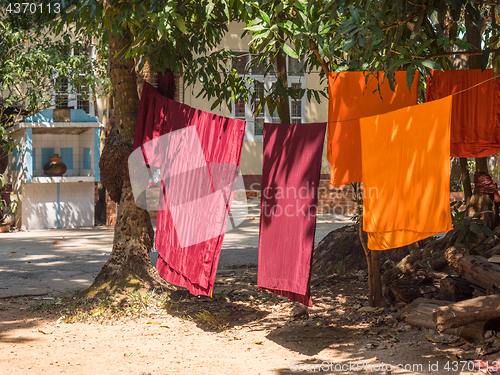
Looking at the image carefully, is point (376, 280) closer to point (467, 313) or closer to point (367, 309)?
point (367, 309)

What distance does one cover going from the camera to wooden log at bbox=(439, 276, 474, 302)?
14.7ft

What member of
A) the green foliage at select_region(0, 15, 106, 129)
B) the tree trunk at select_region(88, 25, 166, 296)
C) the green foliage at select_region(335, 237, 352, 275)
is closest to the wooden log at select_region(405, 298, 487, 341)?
the green foliage at select_region(335, 237, 352, 275)

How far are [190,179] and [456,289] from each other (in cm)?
260

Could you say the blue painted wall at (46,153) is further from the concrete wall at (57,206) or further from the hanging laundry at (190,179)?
the hanging laundry at (190,179)

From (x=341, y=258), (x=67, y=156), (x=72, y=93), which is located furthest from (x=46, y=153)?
(x=341, y=258)

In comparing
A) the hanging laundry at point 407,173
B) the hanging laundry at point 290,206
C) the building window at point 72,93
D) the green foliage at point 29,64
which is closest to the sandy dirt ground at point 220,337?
the hanging laundry at point 290,206

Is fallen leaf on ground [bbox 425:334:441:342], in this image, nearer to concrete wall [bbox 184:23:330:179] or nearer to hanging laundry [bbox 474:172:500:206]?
hanging laundry [bbox 474:172:500:206]

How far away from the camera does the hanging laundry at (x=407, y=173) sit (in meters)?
3.54

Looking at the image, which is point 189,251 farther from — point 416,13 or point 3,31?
point 3,31

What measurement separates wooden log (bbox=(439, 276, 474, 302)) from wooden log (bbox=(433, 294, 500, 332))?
2.59 feet

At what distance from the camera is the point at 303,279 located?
3.99m

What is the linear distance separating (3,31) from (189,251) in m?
7.20

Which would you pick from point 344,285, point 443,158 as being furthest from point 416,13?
point 344,285

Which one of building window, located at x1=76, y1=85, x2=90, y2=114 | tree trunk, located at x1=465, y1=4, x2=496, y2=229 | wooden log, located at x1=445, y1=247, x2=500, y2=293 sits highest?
building window, located at x1=76, y1=85, x2=90, y2=114
